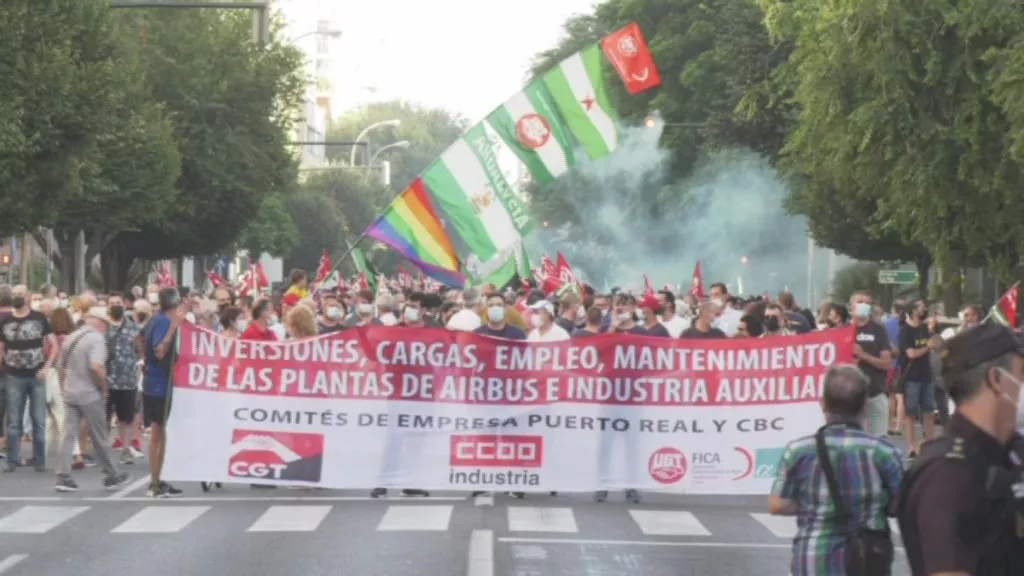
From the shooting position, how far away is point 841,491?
24.3ft

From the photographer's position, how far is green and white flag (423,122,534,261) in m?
27.0

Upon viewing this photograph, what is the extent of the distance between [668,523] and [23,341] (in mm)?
7544

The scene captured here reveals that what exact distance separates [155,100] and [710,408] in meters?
43.3

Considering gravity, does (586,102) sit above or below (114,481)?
above

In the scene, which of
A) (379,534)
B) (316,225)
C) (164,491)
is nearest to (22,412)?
(164,491)

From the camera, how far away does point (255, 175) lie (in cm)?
6178

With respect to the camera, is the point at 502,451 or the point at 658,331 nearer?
the point at 502,451

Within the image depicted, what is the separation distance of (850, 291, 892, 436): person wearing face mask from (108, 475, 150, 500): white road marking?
6.25 m

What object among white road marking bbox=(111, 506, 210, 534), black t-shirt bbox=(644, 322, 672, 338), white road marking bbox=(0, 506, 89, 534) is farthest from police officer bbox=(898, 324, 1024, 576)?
black t-shirt bbox=(644, 322, 672, 338)

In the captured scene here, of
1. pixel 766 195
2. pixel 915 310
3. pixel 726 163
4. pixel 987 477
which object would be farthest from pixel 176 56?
pixel 987 477

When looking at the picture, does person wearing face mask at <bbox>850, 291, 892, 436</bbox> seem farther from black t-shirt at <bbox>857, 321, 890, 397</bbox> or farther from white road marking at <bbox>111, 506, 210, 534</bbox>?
white road marking at <bbox>111, 506, 210, 534</bbox>

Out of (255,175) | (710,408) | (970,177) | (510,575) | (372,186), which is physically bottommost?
(510,575)

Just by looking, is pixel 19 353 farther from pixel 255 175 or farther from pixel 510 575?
pixel 255 175

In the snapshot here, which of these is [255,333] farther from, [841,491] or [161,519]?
[841,491]
